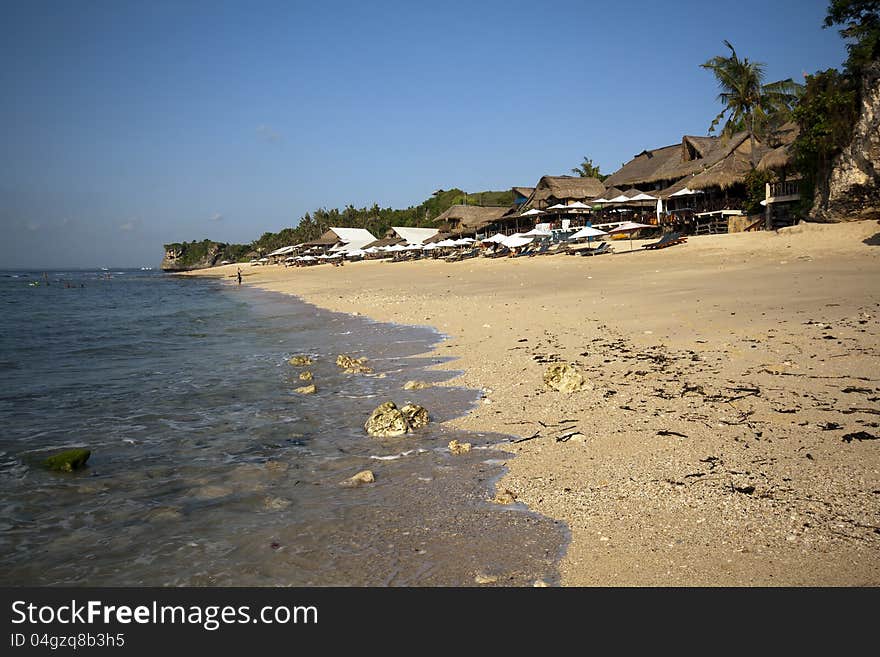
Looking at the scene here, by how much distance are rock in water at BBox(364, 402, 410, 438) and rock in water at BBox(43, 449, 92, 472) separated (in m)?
2.79

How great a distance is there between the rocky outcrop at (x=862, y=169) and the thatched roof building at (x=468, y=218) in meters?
37.5

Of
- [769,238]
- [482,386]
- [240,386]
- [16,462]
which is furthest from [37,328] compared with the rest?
[769,238]

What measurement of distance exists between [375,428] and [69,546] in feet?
9.31

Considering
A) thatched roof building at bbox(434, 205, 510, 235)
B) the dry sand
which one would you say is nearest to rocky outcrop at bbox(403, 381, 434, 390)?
the dry sand

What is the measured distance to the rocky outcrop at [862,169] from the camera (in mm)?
20797

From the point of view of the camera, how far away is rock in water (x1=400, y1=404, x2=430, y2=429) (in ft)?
19.5

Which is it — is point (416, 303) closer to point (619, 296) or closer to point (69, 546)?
point (619, 296)

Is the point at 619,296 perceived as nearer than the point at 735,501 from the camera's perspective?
No

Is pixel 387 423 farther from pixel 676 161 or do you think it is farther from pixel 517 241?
pixel 676 161

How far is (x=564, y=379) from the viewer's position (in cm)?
660

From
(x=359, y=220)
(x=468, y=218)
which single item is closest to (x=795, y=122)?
(x=468, y=218)

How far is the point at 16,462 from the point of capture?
553 cm

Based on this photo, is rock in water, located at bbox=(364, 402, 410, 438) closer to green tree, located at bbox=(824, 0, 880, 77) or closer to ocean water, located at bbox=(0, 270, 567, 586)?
ocean water, located at bbox=(0, 270, 567, 586)

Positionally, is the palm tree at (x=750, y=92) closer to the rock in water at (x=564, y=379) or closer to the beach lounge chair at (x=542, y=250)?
the beach lounge chair at (x=542, y=250)
